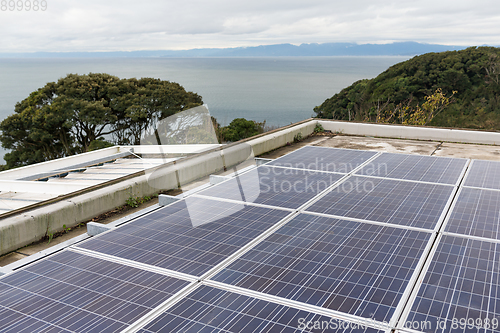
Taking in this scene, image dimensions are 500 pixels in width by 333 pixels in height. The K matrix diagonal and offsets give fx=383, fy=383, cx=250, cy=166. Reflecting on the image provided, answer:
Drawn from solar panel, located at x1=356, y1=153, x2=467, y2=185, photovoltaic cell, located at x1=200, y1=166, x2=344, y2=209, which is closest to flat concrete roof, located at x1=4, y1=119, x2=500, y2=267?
photovoltaic cell, located at x1=200, y1=166, x2=344, y2=209

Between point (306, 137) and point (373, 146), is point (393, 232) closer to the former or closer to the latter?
point (373, 146)

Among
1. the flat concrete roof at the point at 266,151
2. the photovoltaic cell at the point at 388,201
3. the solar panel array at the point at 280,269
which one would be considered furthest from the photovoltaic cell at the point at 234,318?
the flat concrete roof at the point at 266,151

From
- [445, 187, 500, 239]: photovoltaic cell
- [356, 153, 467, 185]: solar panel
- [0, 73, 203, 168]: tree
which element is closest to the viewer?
[445, 187, 500, 239]: photovoltaic cell

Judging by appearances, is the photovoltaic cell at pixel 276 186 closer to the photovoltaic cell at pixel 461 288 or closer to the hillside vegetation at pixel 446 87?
the photovoltaic cell at pixel 461 288

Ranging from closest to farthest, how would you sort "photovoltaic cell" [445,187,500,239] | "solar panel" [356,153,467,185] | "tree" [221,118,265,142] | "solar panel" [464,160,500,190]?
"photovoltaic cell" [445,187,500,239], "solar panel" [464,160,500,190], "solar panel" [356,153,467,185], "tree" [221,118,265,142]

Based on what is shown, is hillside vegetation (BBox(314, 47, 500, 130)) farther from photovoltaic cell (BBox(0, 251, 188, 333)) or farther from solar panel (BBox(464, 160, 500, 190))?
photovoltaic cell (BBox(0, 251, 188, 333))

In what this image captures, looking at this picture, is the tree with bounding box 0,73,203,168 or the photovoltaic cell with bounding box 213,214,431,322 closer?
the photovoltaic cell with bounding box 213,214,431,322
